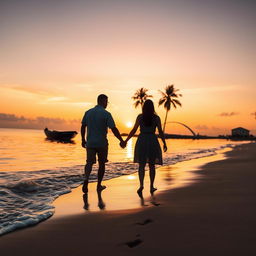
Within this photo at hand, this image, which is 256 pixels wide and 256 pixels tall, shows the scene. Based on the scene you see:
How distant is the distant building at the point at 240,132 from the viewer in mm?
118688

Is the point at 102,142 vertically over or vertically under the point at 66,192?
over

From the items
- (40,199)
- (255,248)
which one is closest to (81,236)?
(255,248)

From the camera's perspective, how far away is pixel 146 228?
12.9ft

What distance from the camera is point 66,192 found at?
7242 millimetres

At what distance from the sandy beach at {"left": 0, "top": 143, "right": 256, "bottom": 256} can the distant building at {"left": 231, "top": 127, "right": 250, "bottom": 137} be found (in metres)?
120

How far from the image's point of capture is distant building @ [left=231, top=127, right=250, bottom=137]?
389 feet

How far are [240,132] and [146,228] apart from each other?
12491cm

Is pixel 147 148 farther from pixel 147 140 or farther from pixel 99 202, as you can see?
pixel 99 202

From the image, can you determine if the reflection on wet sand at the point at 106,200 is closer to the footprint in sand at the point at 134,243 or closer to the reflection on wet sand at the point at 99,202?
the reflection on wet sand at the point at 99,202

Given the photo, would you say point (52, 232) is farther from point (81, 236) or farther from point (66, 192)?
point (66, 192)

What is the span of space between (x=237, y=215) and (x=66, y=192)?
4.18 m

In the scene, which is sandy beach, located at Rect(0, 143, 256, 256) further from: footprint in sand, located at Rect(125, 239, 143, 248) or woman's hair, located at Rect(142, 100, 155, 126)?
woman's hair, located at Rect(142, 100, 155, 126)

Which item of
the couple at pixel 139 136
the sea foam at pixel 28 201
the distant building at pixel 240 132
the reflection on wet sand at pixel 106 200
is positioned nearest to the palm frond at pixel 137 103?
the distant building at pixel 240 132

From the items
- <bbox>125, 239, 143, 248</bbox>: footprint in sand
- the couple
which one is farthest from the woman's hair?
<bbox>125, 239, 143, 248</bbox>: footprint in sand
